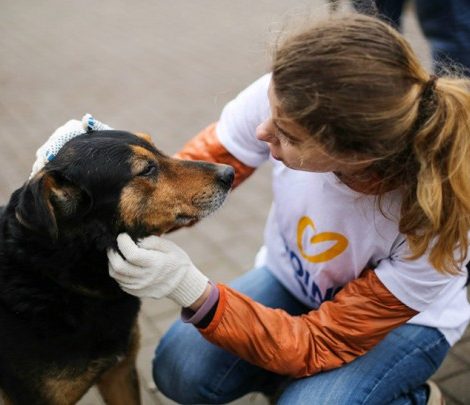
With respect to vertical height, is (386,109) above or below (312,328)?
above

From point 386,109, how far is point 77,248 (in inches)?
46.1

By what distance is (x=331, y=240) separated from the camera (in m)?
2.33

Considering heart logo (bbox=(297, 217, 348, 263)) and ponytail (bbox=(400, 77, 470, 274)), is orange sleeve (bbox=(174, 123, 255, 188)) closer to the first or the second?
heart logo (bbox=(297, 217, 348, 263))

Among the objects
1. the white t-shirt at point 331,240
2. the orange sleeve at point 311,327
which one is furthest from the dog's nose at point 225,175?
the orange sleeve at point 311,327

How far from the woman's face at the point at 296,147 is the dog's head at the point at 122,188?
29cm

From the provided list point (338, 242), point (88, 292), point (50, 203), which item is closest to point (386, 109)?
point (338, 242)

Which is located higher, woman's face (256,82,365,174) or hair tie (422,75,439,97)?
hair tie (422,75,439,97)

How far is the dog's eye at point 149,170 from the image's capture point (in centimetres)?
220

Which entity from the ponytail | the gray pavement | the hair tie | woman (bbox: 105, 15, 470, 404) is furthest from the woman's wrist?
the hair tie

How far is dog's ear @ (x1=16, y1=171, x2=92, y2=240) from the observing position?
6.18 ft

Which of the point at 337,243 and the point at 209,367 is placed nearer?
the point at 337,243

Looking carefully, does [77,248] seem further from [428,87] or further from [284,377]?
[428,87]

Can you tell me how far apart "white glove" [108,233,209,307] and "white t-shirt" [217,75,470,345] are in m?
A: 0.54

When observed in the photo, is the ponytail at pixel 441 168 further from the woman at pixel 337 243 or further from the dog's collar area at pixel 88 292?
the dog's collar area at pixel 88 292
